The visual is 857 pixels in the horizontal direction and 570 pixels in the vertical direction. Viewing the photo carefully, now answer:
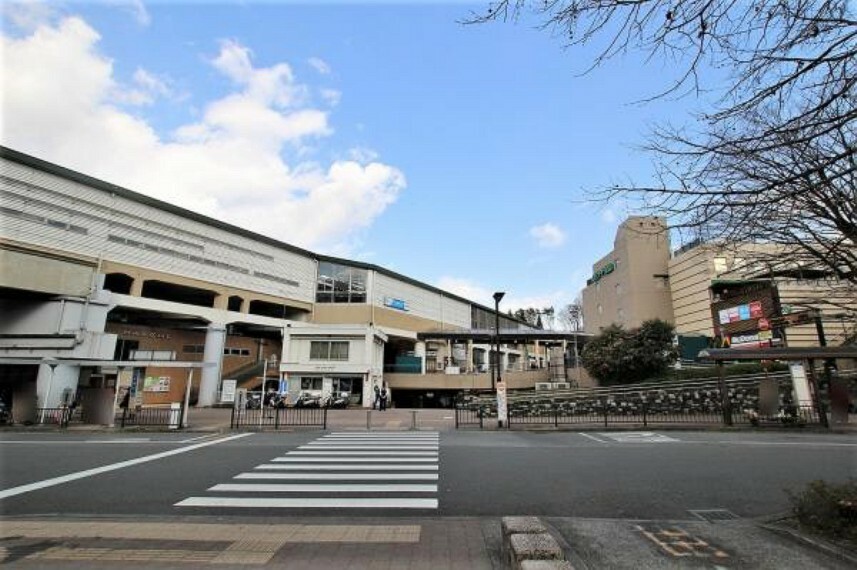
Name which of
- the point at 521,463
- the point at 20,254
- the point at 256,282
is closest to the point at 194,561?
the point at 521,463

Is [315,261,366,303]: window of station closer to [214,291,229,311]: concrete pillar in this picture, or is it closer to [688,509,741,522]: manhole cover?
[214,291,229,311]: concrete pillar

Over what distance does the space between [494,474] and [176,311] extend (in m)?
37.4

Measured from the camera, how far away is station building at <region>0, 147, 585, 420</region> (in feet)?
90.8

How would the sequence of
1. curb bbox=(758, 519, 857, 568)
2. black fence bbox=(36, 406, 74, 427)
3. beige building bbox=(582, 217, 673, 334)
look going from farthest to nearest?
1. beige building bbox=(582, 217, 673, 334)
2. black fence bbox=(36, 406, 74, 427)
3. curb bbox=(758, 519, 857, 568)

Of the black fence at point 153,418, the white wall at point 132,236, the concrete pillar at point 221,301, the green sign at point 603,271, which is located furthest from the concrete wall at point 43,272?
the green sign at point 603,271

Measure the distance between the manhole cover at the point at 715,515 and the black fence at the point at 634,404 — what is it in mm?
15345

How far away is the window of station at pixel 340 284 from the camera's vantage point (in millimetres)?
55188

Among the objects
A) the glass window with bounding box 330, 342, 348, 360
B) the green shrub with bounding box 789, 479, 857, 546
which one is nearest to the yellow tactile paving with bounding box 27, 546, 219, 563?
the green shrub with bounding box 789, 479, 857, 546

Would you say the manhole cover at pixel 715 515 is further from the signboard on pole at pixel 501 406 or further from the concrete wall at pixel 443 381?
the concrete wall at pixel 443 381

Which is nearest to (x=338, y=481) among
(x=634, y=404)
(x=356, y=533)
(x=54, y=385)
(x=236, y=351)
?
(x=356, y=533)

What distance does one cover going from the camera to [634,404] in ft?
92.6

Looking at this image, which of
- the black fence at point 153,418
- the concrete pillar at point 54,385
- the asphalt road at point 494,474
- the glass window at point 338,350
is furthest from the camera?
the glass window at point 338,350

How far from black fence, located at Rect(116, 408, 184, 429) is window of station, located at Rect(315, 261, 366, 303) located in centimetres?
2863

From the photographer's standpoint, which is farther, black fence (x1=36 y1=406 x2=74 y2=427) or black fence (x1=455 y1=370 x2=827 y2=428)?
black fence (x1=455 y1=370 x2=827 y2=428)
